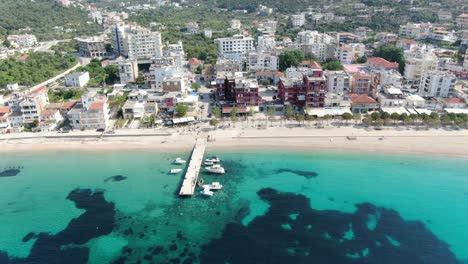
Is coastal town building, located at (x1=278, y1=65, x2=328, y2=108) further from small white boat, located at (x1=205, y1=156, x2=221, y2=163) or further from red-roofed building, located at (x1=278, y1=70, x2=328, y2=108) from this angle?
small white boat, located at (x1=205, y1=156, x2=221, y2=163)

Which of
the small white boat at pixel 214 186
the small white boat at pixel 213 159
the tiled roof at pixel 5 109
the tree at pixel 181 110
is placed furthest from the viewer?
the tree at pixel 181 110

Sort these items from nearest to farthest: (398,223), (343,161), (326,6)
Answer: (398,223) → (343,161) → (326,6)

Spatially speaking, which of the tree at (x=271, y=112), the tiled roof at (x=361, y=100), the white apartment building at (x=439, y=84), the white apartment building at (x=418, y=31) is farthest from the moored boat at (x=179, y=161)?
the white apartment building at (x=418, y=31)

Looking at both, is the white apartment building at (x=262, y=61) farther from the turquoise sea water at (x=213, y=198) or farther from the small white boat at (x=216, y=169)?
the small white boat at (x=216, y=169)

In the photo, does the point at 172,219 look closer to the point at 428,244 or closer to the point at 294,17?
the point at 428,244

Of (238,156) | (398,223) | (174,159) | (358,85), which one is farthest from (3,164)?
(358,85)

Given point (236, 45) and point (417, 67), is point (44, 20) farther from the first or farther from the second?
point (417, 67)

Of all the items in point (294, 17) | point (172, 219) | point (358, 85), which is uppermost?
point (294, 17)
